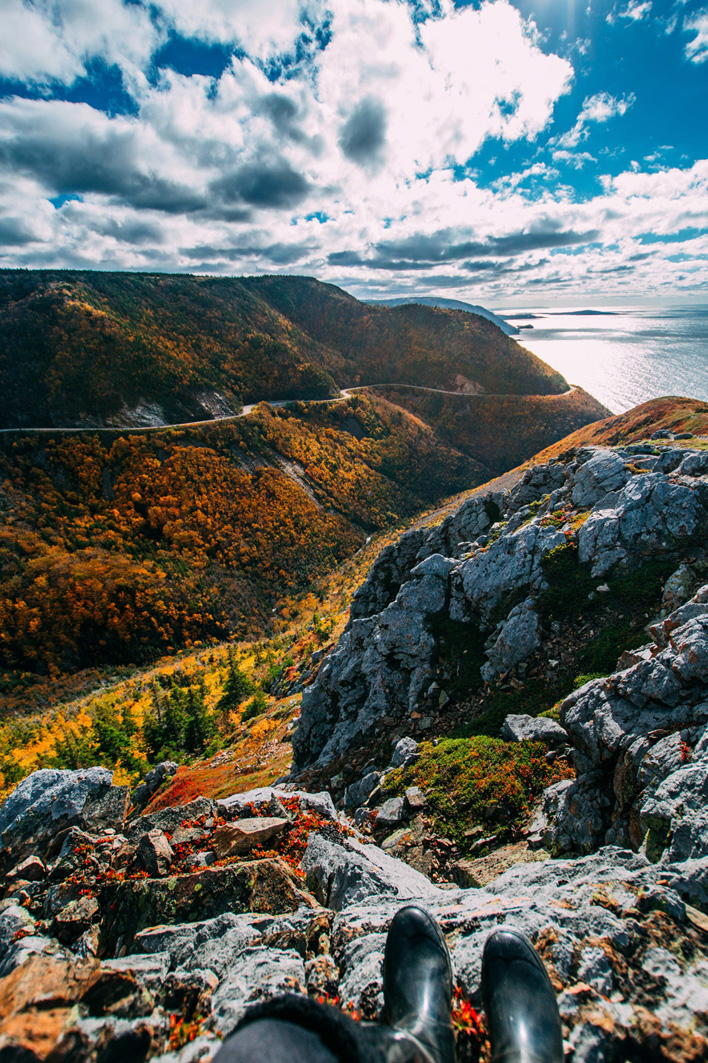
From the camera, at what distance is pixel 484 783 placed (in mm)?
12352

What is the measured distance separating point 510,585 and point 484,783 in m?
9.46

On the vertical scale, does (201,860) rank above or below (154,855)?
below

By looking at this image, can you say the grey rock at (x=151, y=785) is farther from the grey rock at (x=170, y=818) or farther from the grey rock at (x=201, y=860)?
the grey rock at (x=201, y=860)

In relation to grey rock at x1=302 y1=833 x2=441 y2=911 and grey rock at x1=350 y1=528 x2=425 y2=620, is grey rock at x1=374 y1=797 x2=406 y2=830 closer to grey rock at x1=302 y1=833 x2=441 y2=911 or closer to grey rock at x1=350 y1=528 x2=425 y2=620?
grey rock at x1=302 y1=833 x2=441 y2=911

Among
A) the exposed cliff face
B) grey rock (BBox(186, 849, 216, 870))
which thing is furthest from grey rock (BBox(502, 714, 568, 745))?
grey rock (BBox(186, 849, 216, 870))

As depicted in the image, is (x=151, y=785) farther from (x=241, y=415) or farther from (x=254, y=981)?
(x=241, y=415)

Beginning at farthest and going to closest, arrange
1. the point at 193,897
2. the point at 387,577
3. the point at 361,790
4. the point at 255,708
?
the point at 255,708, the point at 387,577, the point at 361,790, the point at 193,897

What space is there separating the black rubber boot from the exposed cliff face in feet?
39.5

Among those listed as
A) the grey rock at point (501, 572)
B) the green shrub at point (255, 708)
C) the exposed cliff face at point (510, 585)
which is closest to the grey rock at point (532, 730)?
the exposed cliff face at point (510, 585)

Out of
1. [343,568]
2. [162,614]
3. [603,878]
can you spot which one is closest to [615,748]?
[603,878]

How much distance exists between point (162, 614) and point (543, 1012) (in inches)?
3152

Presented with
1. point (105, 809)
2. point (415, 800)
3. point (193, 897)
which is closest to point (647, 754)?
point (415, 800)

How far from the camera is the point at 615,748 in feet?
34.6

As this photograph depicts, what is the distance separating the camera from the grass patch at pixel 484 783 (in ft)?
37.8
